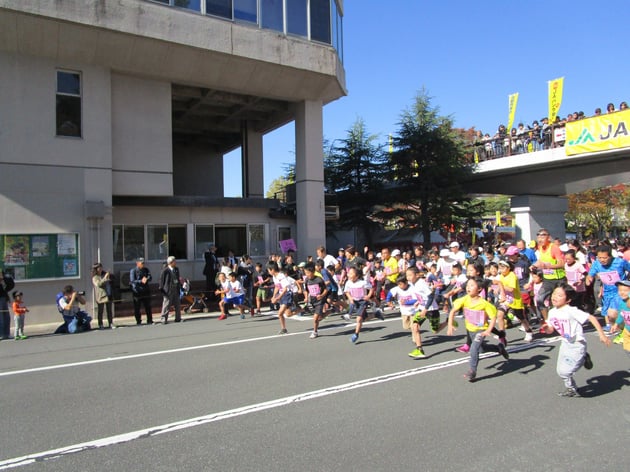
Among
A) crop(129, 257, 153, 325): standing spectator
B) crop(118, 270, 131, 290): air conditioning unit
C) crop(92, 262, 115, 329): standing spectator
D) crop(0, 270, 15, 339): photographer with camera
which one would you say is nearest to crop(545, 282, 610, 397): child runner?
crop(129, 257, 153, 325): standing spectator

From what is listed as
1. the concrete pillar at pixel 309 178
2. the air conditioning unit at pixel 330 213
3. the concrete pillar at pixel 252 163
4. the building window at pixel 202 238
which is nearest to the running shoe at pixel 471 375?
the concrete pillar at pixel 309 178

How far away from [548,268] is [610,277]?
145 centimetres

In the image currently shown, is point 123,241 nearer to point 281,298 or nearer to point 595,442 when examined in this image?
point 281,298

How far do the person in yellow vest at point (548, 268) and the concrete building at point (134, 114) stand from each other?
39.1 ft

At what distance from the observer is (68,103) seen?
16.1 metres

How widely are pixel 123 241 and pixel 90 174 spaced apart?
10.8 ft

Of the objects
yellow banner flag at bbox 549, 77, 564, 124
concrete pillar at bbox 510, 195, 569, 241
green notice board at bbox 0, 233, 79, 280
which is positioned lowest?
green notice board at bbox 0, 233, 79, 280

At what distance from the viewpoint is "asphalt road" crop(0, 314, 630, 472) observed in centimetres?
434

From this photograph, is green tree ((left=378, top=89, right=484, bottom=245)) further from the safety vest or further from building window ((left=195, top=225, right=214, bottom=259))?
the safety vest

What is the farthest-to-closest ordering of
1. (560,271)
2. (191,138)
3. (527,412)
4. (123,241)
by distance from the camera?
(191,138) < (123,241) < (560,271) < (527,412)

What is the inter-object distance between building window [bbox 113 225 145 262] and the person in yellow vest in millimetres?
14312

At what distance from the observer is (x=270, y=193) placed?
67.1 m

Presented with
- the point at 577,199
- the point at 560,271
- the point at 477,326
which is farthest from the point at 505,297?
the point at 577,199

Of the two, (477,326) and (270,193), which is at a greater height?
(270,193)
